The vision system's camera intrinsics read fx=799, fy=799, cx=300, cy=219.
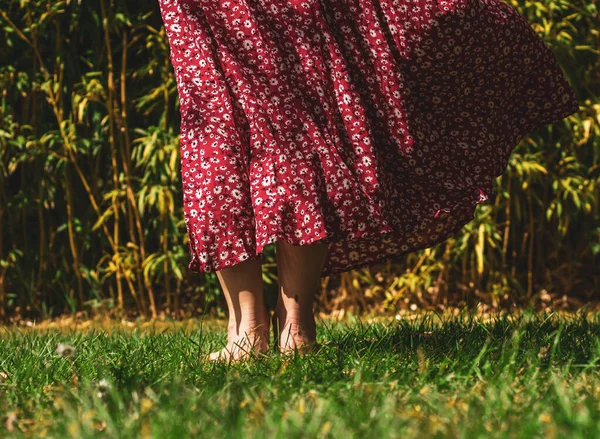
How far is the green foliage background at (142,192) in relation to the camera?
146 inches

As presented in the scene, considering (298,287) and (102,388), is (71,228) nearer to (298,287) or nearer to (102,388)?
(298,287)

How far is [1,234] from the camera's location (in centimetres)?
392

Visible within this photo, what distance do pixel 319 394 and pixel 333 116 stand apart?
792mm

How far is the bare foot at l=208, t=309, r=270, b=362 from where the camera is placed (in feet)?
6.38

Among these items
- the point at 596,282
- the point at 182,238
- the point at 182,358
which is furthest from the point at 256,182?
the point at 596,282

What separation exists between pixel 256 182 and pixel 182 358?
0.46 m

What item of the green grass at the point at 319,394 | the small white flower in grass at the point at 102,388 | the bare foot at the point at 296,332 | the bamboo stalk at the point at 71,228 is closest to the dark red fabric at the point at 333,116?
the bare foot at the point at 296,332

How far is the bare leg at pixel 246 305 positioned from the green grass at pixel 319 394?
13 centimetres

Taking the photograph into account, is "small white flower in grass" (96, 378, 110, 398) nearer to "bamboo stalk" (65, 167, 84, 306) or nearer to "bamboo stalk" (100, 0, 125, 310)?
"bamboo stalk" (100, 0, 125, 310)

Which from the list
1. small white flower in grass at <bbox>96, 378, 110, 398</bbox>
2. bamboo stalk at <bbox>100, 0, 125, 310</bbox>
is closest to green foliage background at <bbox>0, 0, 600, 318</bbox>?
bamboo stalk at <bbox>100, 0, 125, 310</bbox>

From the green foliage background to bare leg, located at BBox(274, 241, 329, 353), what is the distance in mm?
1663

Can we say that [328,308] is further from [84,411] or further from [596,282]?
[84,411]

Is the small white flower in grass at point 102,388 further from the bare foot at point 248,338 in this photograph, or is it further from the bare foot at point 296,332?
the bare foot at point 296,332

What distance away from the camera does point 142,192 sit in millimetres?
3682
